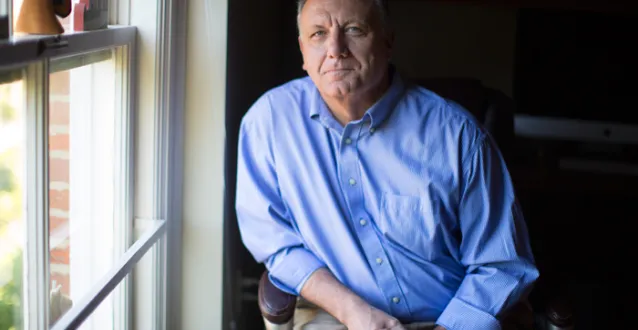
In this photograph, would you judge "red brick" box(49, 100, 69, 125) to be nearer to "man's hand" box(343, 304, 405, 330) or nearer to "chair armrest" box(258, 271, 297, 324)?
"chair armrest" box(258, 271, 297, 324)

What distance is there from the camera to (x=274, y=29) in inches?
119

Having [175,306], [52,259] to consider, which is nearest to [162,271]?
[175,306]

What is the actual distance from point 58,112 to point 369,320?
802mm

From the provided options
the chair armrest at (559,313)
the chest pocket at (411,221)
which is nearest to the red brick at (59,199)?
the chest pocket at (411,221)

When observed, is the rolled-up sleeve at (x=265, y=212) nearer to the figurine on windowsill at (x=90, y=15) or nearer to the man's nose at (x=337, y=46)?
the man's nose at (x=337, y=46)

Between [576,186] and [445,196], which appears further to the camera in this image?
[576,186]

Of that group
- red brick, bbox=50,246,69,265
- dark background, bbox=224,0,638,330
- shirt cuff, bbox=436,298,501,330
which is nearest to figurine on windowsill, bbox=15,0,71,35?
red brick, bbox=50,246,69,265

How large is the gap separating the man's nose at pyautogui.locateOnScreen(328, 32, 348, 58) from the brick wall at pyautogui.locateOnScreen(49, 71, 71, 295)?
1.94 feet

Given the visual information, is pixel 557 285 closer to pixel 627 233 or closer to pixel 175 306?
pixel 175 306

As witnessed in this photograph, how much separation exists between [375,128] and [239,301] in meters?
0.92

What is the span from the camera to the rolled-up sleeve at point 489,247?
1812mm

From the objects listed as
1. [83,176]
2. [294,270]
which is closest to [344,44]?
[294,270]

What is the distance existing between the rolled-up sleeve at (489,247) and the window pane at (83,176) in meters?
0.79

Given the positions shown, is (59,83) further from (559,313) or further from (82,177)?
(559,313)
